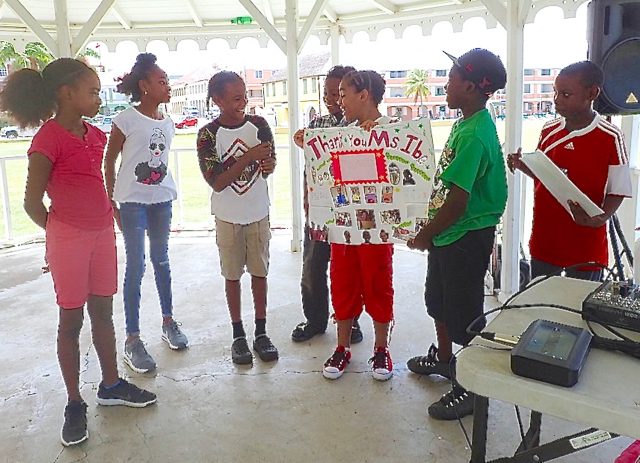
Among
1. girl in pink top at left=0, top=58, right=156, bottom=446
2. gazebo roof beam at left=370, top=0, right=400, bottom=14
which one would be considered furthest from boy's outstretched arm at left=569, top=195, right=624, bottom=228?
gazebo roof beam at left=370, top=0, right=400, bottom=14

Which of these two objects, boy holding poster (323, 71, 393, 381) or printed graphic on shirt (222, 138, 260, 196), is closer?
boy holding poster (323, 71, 393, 381)

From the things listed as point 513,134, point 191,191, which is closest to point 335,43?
point 513,134

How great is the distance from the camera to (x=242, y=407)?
2469mm

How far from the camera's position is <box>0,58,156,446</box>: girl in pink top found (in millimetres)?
2086

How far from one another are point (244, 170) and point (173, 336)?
111 cm

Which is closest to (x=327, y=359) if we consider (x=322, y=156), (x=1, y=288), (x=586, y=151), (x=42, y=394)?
(x=322, y=156)

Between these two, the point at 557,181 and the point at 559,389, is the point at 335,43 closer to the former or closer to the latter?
the point at 557,181

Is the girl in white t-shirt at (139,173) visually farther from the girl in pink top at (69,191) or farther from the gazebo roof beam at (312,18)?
the gazebo roof beam at (312,18)

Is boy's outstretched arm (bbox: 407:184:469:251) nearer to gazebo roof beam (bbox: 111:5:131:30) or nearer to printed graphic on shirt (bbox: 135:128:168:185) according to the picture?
printed graphic on shirt (bbox: 135:128:168:185)

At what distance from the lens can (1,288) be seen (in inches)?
173

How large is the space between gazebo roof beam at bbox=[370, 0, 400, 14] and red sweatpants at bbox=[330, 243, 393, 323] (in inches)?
141

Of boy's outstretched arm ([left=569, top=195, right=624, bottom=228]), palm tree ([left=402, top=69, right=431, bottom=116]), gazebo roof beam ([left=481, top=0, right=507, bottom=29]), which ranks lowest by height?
boy's outstretched arm ([left=569, top=195, right=624, bottom=228])

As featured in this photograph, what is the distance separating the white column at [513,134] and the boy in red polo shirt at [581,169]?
1.34 metres

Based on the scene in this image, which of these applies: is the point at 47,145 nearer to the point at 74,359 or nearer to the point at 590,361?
the point at 74,359
